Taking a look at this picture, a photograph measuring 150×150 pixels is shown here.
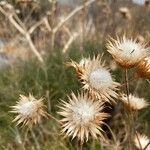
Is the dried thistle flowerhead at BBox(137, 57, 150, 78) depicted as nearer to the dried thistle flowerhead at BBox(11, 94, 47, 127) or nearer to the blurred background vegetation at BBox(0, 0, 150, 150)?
the dried thistle flowerhead at BBox(11, 94, 47, 127)

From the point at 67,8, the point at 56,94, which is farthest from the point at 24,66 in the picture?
the point at 67,8

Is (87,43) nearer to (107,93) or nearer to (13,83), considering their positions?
(13,83)

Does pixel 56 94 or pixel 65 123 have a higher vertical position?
pixel 65 123

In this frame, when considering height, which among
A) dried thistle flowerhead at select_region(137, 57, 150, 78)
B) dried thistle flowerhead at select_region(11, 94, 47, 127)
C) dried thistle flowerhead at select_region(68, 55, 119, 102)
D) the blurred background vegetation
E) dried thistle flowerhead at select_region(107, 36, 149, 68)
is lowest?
the blurred background vegetation

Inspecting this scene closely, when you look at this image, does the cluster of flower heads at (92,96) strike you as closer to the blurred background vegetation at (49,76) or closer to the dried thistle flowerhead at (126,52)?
the dried thistle flowerhead at (126,52)

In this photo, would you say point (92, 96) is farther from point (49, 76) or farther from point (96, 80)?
point (49, 76)

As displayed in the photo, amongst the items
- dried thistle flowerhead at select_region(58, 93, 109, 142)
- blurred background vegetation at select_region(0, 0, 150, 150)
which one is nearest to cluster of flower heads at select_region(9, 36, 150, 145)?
dried thistle flowerhead at select_region(58, 93, 109, 142)

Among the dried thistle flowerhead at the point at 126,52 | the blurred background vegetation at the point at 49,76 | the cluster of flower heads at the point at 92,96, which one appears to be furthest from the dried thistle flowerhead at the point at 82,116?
the blurred background vegetation at the point at 49,76
